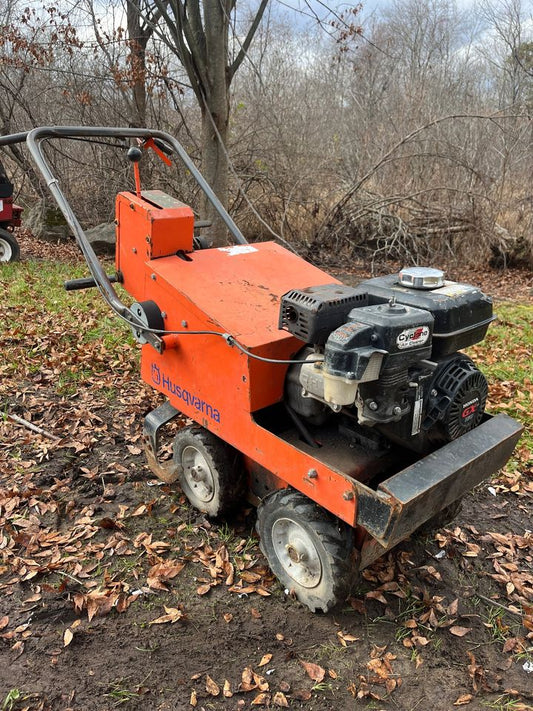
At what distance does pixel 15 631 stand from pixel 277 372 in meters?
1.59

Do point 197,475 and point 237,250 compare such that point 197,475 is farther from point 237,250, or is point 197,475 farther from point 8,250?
point 8,250

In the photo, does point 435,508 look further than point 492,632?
No

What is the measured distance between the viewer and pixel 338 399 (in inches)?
87.2

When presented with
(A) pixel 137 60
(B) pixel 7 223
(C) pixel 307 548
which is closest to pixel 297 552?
(C) pixel 307 548

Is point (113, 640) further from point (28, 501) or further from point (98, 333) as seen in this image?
point (98, 333)

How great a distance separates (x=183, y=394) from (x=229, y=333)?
0.63 m

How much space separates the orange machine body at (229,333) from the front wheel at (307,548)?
0.46 ft

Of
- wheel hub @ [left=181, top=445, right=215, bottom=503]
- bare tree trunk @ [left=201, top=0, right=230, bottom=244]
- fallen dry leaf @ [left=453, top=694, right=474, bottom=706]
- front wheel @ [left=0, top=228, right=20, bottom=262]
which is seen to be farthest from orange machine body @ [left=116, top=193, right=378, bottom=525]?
front wheel @ [left=0, top=228, right=20, bottom=262]

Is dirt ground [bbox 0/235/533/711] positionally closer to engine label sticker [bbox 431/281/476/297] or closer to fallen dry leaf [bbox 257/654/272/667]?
fallen dry leaf [bbox 257/654/272/667]

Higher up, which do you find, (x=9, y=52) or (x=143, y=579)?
(x=9, y=52)

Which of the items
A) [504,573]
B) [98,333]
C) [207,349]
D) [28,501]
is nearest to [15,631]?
[28,501]

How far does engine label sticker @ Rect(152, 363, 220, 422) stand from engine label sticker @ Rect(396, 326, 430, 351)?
104 cm

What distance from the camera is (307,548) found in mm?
2598

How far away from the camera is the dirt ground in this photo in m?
2.30
